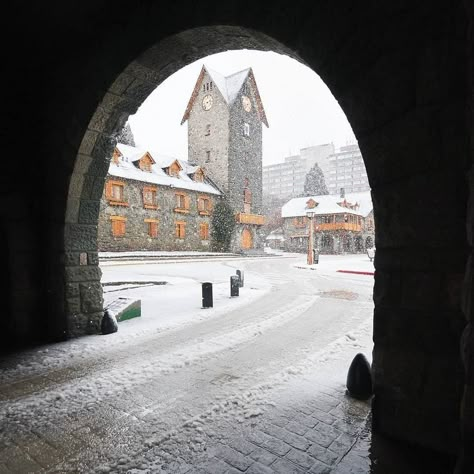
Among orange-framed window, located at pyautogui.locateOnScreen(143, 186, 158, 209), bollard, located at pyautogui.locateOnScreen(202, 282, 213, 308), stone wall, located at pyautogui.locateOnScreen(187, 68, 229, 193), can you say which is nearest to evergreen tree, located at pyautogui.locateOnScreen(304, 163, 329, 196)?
stone wall, located at pyautogui.locateOnScreen(187, 68, 229, 193)

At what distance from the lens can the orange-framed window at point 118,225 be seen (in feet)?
78.1

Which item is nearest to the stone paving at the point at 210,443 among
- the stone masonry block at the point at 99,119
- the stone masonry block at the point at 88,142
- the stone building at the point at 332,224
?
the stone masonry block at the point at 88,142

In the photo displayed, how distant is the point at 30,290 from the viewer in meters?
4.39

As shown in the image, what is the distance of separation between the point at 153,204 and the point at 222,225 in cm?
777

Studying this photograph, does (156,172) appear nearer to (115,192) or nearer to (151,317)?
(115,192)

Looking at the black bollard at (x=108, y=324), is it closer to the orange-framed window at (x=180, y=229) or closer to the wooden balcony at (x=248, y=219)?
the orange-framed window at (x=180, y=229)

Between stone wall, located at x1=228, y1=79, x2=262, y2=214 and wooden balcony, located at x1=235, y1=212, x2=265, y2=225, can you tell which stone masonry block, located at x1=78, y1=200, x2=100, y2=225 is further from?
wooden balcony, located at x1=235, y1=212, x2=265, y2=225

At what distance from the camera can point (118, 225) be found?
24234mm

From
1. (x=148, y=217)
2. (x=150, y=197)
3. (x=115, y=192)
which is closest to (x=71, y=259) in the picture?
(x=115, y=192)

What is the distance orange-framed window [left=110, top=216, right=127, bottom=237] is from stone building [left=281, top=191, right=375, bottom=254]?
24.2 m

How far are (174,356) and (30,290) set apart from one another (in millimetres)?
2319

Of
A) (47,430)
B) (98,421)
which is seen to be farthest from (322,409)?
(47,430)

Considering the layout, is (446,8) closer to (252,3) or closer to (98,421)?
(252,3)

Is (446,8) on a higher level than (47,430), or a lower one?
higher
